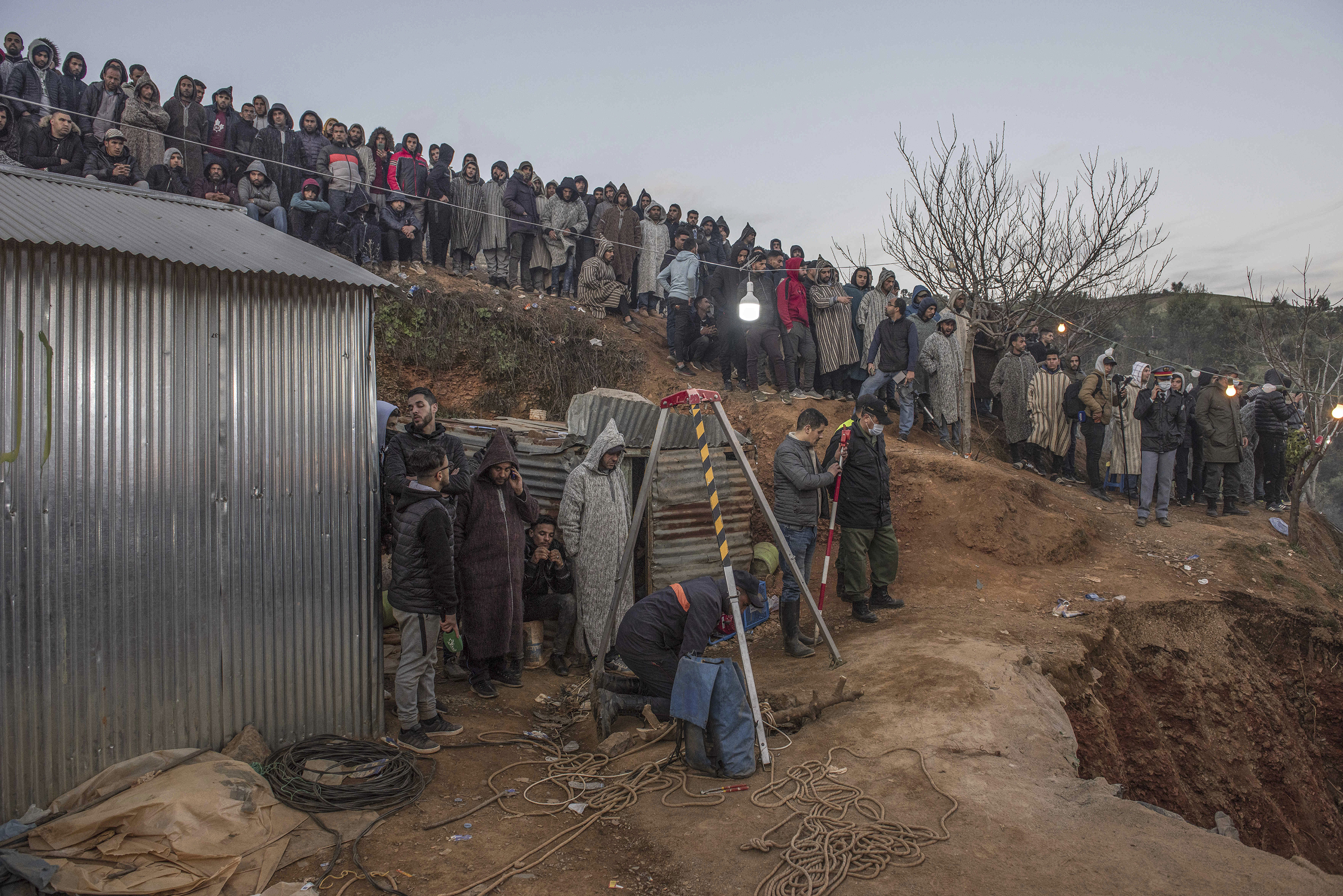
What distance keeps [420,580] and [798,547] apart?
3.46 m

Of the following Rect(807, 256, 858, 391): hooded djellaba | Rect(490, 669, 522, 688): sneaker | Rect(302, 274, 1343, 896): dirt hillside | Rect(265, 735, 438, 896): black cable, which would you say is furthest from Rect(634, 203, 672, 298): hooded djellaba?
Rect(265, 735, 438, 896): black cable

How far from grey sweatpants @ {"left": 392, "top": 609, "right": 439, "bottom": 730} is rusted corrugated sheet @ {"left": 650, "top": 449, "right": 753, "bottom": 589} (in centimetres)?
323

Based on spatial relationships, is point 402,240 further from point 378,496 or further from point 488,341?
point 378,496

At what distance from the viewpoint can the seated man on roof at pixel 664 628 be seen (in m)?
5.60

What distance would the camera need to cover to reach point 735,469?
30.0ft

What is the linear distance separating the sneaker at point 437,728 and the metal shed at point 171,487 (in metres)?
0.34

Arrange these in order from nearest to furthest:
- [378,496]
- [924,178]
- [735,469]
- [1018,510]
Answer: [378,496] < [735,469] < [1018,510] < [924,178]

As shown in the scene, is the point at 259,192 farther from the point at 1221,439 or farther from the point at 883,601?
the point at 1221,439

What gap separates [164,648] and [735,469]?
5.87 meters

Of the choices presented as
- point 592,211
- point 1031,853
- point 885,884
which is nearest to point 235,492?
point 885,884

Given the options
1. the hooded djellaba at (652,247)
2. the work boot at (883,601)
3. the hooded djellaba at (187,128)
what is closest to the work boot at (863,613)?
the work boot at (883,601)

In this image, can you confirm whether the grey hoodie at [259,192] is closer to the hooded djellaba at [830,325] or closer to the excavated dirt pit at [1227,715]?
the hooded djellaba at [830,325]

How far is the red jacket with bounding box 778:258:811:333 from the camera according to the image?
1223 centimetres

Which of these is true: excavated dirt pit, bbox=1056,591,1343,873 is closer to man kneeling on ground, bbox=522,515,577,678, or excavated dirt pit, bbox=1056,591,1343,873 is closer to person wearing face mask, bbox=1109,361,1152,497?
person wearing face mask, bbox=1109,361,1152,497
